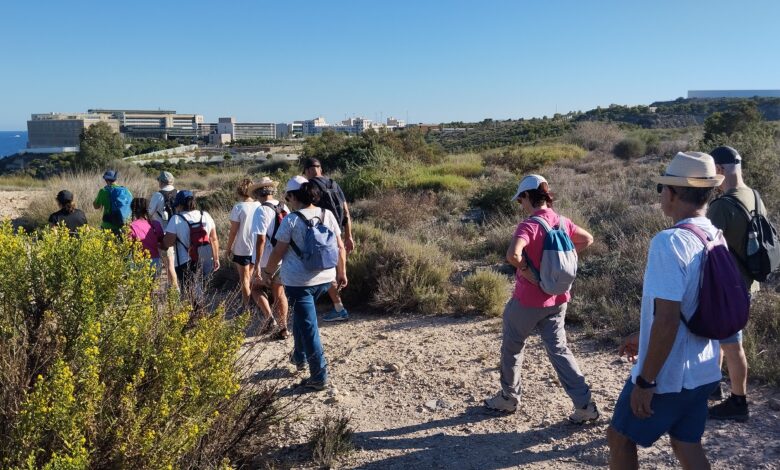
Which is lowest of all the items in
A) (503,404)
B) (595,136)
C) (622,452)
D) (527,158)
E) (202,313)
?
(503,404)

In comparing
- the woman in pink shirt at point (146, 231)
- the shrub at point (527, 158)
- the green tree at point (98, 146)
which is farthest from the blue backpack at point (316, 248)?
the green tree at point (98, 146)

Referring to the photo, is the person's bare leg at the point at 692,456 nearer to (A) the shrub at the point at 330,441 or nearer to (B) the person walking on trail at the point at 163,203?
(A) the shrub at the point at 330,441

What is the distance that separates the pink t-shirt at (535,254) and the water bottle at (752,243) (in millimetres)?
1072

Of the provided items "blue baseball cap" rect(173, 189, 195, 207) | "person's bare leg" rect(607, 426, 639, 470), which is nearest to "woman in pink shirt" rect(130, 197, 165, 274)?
"blue baseball cap" rect(173, 189, 195, 207)

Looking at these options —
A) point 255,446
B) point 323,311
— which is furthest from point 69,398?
point 323,311

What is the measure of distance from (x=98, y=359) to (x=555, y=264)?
2.57m

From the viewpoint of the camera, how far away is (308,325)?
15.8 feet

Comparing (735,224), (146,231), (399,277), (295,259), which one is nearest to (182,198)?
(146,231)

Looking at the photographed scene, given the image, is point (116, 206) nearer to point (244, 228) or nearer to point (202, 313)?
point (244, 228)

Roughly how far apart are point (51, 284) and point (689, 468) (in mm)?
3039

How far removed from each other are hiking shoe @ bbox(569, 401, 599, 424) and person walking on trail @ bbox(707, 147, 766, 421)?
0.85 m

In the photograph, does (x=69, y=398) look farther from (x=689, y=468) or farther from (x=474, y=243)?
(x=474, y=243)

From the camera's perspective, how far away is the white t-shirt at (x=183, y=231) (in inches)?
249

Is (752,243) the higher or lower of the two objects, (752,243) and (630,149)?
the lower
